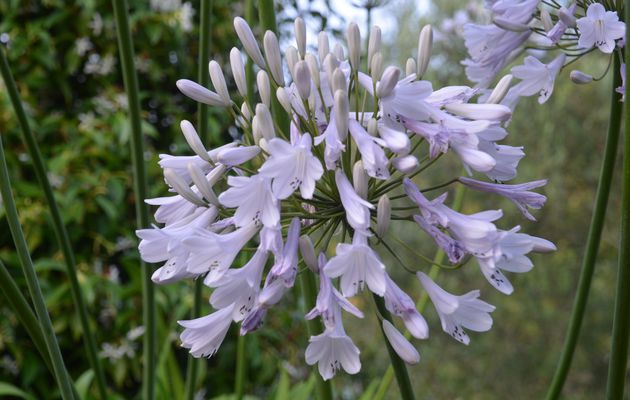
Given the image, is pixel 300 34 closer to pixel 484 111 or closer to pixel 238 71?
pixel 238 71

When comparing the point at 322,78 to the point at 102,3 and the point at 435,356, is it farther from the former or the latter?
the point at 435,356

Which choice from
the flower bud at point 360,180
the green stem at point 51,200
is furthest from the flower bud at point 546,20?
the green stem at point 51,200

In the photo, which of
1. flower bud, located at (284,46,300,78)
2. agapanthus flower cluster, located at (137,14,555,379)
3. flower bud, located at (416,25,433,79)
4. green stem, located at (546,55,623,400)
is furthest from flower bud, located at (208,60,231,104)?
green stem, located at (546,55,623,400)

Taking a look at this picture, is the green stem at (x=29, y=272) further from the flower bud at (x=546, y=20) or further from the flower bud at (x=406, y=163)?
the flower bud at (x=546, y=20)

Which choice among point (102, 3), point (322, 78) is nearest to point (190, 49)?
point (102, 3)

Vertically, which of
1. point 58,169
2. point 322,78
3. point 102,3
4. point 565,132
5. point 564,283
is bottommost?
point 564,283

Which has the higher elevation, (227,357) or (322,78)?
(322,78)
